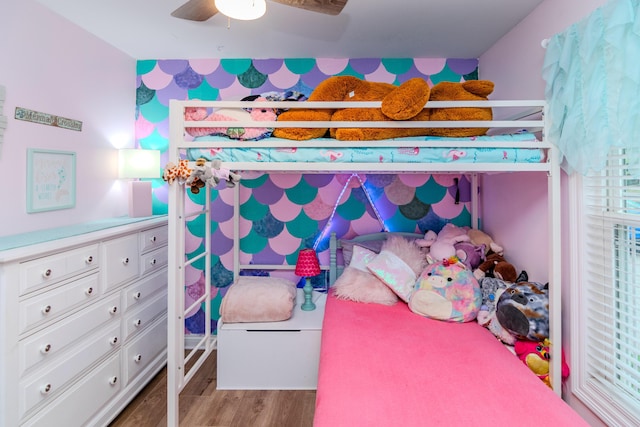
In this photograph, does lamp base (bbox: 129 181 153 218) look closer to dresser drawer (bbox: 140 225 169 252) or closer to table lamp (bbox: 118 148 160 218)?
table lamp (bbox: 118 148 160 218)

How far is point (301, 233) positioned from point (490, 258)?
4.94ft

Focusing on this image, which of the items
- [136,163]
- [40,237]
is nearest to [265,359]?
[40,237]

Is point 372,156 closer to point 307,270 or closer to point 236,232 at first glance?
point 307,270

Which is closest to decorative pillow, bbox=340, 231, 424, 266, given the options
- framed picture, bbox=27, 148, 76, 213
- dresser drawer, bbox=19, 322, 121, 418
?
dresser drawer, bbox=19, 322, 121, 418

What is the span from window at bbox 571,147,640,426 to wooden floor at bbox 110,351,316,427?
156 cm

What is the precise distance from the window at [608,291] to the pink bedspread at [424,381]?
434mm

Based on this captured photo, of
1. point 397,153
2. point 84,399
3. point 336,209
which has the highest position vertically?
point 397,153

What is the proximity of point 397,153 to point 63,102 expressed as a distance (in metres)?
2.21

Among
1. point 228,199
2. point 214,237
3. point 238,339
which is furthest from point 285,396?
point 228,199

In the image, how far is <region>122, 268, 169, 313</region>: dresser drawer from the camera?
230 centimetres

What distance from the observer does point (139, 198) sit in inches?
108

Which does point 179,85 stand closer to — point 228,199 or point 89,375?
point 228,199

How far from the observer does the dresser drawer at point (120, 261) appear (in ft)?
6.86

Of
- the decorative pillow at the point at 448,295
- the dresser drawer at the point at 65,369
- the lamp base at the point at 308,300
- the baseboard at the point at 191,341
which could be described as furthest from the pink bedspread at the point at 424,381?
the baseboard at the point at 191,341
